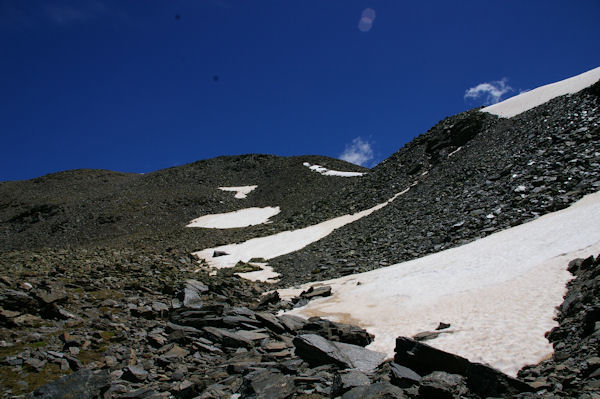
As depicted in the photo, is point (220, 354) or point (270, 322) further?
point (270, 322)

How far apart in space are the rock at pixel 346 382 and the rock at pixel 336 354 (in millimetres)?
1235

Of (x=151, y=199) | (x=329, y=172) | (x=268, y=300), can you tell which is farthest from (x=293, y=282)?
(x=329, y=172)

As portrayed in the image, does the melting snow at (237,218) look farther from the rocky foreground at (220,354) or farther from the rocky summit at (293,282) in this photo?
the rocky foreground at (220,354)

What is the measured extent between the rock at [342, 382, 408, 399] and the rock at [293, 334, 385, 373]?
2.17 metres

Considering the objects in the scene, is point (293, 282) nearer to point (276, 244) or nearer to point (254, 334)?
point (254, 334)

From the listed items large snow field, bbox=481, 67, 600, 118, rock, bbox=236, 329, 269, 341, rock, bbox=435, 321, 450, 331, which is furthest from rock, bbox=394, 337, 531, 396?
large snow field, bbox=481, 67, 600, 118

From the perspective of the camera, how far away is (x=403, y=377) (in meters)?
8.60

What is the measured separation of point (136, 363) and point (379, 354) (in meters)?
7.23

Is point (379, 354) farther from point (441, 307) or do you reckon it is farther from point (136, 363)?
point (136, 363)

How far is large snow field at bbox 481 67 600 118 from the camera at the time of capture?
39031 mm

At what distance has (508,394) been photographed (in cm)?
730

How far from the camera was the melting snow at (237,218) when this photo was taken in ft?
165

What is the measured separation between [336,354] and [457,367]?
328 cm

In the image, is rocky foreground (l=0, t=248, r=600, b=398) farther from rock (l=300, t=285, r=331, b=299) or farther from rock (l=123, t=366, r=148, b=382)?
rock (l=300, t=285, r=331, b=299)
